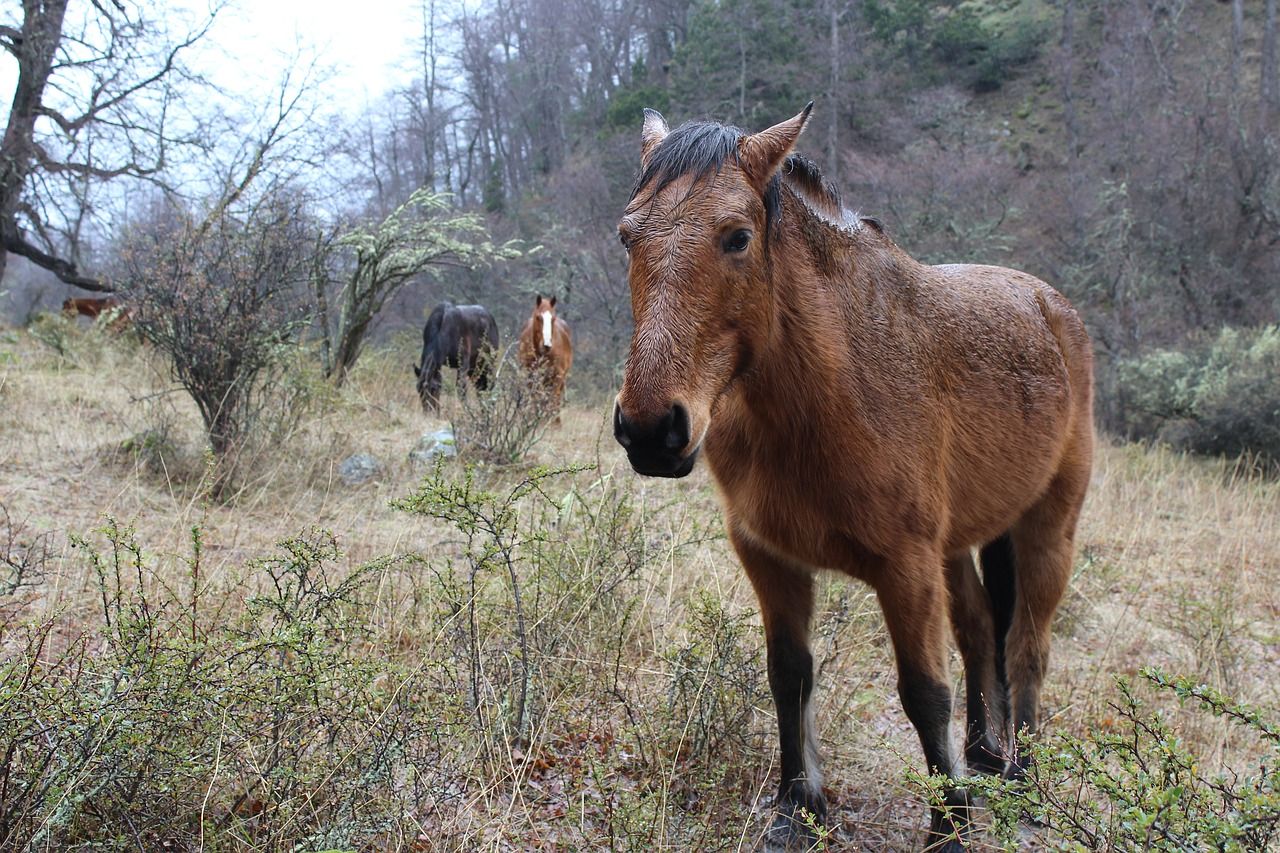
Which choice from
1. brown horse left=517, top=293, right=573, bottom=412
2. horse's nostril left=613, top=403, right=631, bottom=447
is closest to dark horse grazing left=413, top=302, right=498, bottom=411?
brown horse left=517, top=293, right=573, bottom=412

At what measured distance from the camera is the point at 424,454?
7.09 metres

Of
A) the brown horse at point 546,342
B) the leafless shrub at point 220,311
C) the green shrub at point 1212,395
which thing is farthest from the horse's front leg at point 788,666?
the green shrub at point 1212,395

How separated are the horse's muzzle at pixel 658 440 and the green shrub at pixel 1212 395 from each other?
32.8 feet

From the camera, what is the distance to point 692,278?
1986 mm

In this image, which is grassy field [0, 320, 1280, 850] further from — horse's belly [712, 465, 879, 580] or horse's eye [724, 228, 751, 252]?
horse's eye [724, 228, 751, 252]

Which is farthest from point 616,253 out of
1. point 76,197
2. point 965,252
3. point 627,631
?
point 627,631

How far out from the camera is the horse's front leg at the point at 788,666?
8.94ft

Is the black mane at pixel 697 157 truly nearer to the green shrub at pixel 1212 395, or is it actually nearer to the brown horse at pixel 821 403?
the brown horse at pixel 821 403

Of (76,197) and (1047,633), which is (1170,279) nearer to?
(1047,633)

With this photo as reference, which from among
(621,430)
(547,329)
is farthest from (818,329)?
(547,329)

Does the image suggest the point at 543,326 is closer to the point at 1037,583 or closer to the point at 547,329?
the point at 547,329

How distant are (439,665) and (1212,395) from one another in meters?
11.0

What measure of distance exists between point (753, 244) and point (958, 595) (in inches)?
84.5

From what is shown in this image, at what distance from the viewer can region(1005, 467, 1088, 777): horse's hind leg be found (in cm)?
329
